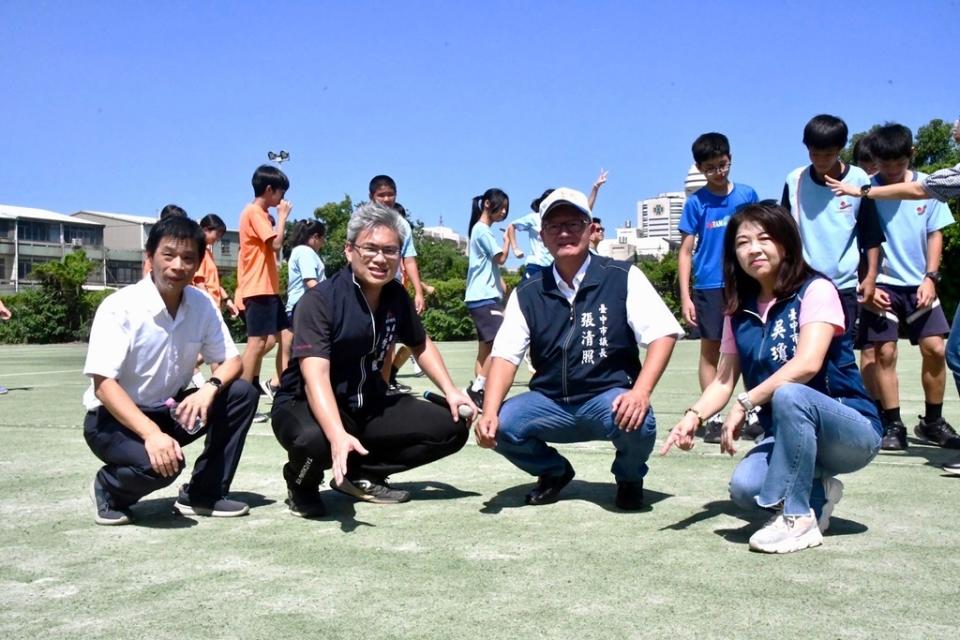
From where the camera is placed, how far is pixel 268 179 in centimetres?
699

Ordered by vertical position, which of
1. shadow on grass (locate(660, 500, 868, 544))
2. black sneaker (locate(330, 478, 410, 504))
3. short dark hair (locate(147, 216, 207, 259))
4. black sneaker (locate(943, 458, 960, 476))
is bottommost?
black sneaker (locate(330, 478, 410, 504))

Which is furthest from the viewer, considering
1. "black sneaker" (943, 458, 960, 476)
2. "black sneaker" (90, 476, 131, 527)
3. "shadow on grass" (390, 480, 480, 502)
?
"black sneaker" (943, 458, 960, 476)

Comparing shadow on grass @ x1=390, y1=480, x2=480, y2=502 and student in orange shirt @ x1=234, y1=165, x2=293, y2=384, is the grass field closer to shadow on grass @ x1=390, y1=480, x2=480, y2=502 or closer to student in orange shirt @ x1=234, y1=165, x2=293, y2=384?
shadow on grass @ x1=390, y1=480, x2=480, y2=502

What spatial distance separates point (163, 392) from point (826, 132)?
3.62 m

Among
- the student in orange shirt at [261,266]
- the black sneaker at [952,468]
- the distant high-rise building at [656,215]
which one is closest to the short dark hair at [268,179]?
the student in orange shirt at [261,266]

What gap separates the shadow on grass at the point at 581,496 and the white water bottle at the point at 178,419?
3.95ft

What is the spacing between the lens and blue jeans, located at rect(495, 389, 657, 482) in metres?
3.74

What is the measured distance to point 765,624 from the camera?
93.2 inches

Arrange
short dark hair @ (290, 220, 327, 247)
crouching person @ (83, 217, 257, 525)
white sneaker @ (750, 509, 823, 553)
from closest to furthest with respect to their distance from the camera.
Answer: white sneaker @ (750, 509, 823, 553) < crouching person @ (83, 217, 257, 525) < short dark hair @ (290, 220, 327, 247)

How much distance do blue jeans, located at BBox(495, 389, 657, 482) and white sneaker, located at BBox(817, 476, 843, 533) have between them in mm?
675

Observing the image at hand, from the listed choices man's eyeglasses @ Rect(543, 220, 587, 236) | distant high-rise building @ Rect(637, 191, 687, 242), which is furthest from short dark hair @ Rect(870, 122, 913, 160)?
distant high-rise building @ Rect(637, 191, 687, 242)

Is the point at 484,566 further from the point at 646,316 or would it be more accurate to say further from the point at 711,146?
the point at 711,146

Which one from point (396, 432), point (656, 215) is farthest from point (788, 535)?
point (656, 215)

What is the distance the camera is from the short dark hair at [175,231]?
3.68 meters
